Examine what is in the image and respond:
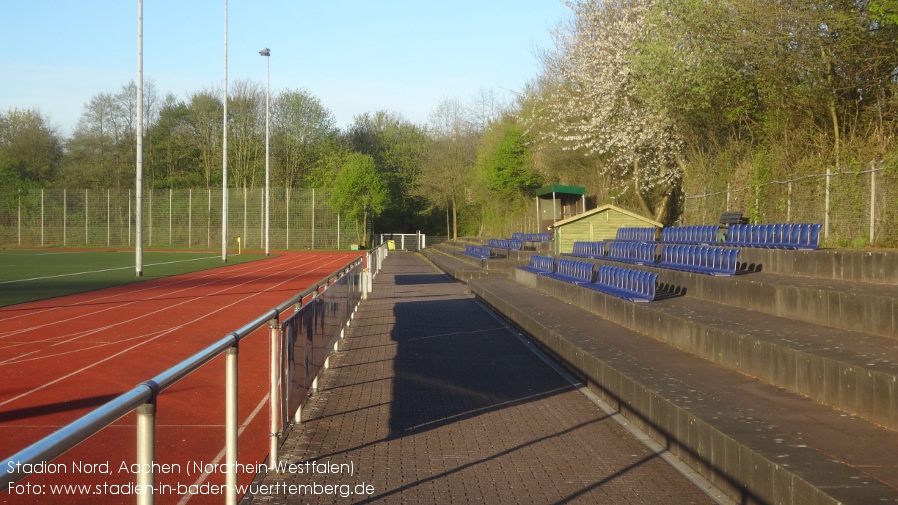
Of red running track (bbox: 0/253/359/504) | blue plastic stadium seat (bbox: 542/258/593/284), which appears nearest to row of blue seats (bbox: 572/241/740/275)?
blue plastic stadium seat (bbox: 542/258/593/284)

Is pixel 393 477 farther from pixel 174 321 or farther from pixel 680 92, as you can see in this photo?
pixel 680 92

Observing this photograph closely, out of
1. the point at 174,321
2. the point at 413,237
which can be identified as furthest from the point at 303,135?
the point at 174,321

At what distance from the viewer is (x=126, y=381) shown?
1000cm

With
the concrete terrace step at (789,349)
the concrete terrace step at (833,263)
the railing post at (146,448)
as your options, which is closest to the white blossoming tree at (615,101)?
the concrete terrace step at (833,263)

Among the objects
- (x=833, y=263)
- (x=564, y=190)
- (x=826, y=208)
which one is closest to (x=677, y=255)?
(x=826, y=208)

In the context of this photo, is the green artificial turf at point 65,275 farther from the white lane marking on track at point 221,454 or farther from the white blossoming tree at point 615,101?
the white blossoming tree at point 615,101

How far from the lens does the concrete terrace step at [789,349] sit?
6.04m

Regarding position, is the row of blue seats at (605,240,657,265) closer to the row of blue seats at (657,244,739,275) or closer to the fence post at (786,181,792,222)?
the row of blue seats at (657,244,739,275)

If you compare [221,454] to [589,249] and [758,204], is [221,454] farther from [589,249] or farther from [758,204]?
[589,249]

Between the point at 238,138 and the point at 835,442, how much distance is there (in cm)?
7003

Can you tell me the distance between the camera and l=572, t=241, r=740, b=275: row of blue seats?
43.3 ft

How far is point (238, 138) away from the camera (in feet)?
235

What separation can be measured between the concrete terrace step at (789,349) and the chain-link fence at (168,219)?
169 feet

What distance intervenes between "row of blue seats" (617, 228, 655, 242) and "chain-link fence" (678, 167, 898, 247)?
93.2 inches
